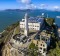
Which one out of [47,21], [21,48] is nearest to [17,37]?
[21,48]

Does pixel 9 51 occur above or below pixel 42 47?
below

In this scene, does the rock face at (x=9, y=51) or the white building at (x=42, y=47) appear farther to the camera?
the rock face at (x=9, y=51)

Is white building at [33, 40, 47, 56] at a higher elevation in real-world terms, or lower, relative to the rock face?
higher

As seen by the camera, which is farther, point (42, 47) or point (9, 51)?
point (9, 51)

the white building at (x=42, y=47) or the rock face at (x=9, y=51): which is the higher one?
the white building at (x=42, y=47)

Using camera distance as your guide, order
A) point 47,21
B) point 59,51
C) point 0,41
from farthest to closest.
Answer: point 47,21 → point 0,41 → point 59,51

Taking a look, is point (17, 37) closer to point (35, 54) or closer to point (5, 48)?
point (5, 48)

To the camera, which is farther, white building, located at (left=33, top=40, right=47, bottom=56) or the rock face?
the rock face

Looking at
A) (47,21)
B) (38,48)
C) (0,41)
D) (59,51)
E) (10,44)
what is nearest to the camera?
(59,51)

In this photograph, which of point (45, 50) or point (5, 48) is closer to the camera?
point (45, 50)

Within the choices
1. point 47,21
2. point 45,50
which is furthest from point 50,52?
point 47,21
